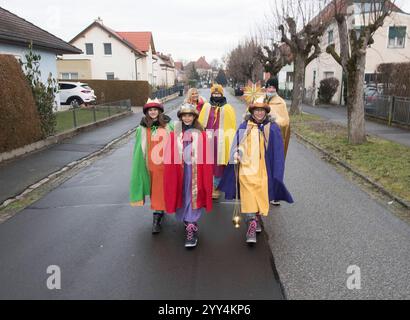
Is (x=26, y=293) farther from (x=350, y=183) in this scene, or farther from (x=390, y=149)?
(x=390, y=149)

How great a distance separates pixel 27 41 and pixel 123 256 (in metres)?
14.4

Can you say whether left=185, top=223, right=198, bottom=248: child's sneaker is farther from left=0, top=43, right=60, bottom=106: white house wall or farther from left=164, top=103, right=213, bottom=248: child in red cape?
left=0, top=43, right=60, bottom=106: white house wall

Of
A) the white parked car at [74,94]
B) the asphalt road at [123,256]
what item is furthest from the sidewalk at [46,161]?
the white parked car at [74,94]

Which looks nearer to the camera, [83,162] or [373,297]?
[373,297]

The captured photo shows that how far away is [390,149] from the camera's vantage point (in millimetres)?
9891

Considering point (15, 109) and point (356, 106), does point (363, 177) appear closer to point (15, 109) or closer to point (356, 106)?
point (356, 106)

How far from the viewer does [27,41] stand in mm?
15672

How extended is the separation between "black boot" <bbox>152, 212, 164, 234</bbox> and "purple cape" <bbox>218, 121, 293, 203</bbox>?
96 cm

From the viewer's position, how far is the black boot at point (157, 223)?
195 inches

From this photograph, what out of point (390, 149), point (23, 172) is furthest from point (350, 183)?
point (23, 172)

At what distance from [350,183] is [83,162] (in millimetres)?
6371

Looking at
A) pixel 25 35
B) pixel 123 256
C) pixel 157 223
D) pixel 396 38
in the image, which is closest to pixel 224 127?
pixel 157 223

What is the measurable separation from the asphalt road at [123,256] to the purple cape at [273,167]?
1.96 ft

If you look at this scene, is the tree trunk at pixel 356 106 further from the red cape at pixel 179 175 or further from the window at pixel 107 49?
the window at pixel 107 49
